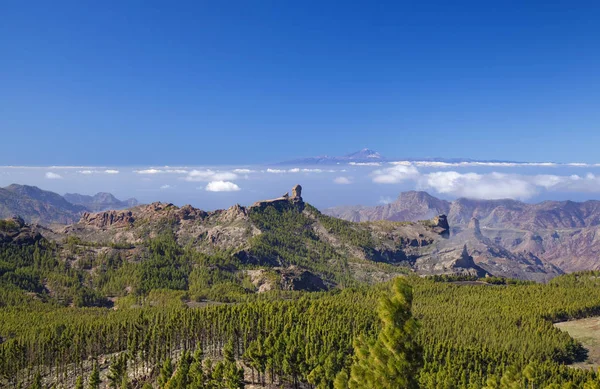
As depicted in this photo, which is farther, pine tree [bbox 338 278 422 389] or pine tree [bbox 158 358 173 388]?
pine tree [bbox 158 358 173 388]

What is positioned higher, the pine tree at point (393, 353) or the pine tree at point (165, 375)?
the pine tree at point (393, 353)

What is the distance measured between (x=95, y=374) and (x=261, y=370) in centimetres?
4229

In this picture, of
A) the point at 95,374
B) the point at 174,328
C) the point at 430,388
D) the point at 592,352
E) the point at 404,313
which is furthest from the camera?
the point at 592,352

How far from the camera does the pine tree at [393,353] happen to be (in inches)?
1209

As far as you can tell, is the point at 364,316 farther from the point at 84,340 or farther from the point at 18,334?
the point at 18,334

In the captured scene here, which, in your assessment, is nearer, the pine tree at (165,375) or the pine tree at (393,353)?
the pine tree at (393,353)

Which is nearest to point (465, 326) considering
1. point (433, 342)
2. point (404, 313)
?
point (433, 342)

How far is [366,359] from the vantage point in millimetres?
31828

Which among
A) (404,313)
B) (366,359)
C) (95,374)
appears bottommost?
(95,374)

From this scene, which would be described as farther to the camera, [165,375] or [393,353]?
[165,375]

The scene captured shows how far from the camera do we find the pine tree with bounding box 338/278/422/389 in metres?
30.7

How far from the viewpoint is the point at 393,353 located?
3114 cm

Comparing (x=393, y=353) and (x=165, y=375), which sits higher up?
(x=393, y=353)

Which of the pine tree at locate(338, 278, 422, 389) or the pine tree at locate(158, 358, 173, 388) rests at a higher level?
the pine tree at locate(338, 278, 422, 389)
